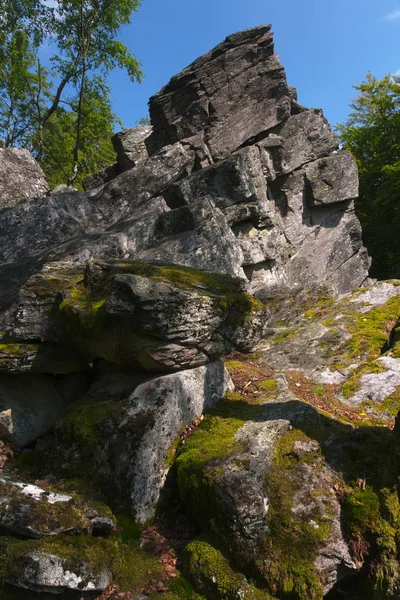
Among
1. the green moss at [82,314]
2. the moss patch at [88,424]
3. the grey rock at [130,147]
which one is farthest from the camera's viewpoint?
the grey rock at [130,147]

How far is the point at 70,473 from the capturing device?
7.28 metres

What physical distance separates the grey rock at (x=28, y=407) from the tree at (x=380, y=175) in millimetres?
26708

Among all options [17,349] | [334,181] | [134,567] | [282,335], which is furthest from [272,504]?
Answer: [334,181]

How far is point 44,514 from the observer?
5.78 m

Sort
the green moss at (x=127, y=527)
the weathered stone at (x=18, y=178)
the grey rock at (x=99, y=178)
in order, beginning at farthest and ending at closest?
the grey rock at (x=99, y=178), the weathered stone at (x=18, y=178), the green moss at (x=127, y=527)

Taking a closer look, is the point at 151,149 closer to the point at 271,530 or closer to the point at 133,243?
the point at 133,243

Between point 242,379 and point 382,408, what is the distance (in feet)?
9.06

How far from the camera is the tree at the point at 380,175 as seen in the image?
3098cm

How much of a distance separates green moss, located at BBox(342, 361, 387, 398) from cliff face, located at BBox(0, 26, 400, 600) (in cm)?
4

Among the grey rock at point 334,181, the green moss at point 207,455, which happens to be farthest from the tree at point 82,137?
the green moss at point 207,455

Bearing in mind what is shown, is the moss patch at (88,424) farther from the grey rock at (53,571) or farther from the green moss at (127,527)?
the grey rock at (53,571)

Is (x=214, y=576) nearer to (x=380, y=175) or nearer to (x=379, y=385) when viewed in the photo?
(x=379, y=385)

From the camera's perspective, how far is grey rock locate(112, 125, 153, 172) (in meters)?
23.2

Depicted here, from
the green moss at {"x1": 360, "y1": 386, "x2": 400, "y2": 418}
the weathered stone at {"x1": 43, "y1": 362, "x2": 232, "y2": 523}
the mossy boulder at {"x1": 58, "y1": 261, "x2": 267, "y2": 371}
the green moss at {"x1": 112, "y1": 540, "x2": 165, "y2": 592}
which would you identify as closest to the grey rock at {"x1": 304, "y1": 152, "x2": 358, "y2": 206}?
the mossy boulder at {"x1": 58, "y1": 261, "x2": 267, "y2": 371}
